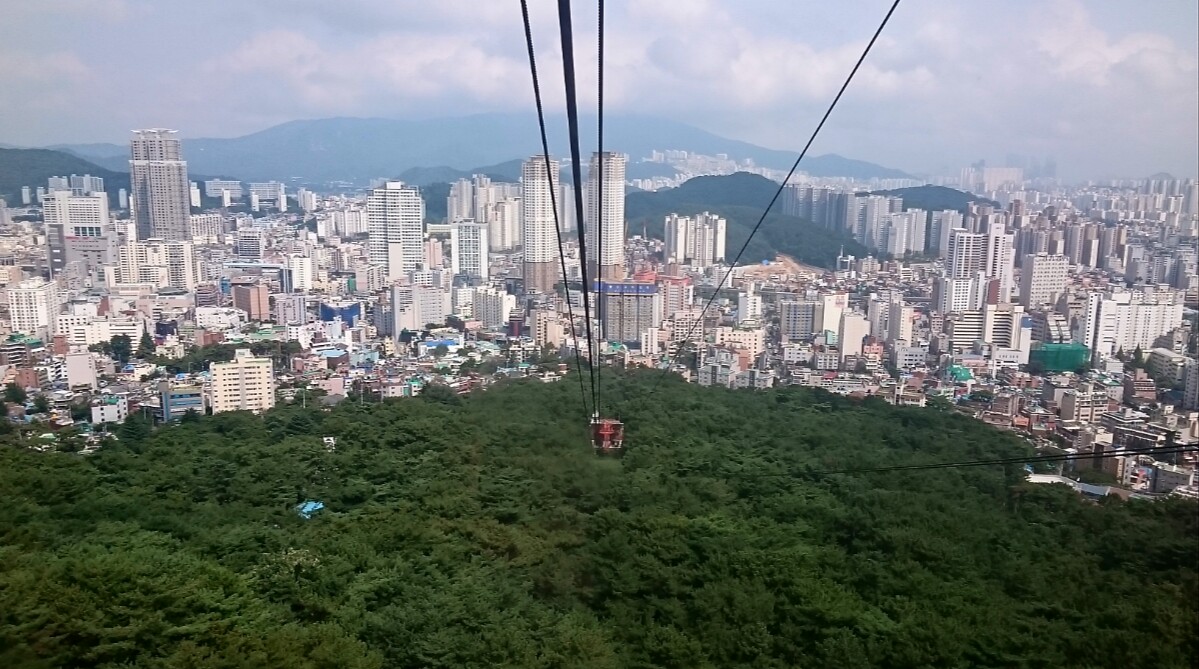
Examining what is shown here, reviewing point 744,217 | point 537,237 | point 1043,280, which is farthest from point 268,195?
point 1043,280

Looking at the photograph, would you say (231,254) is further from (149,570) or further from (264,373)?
(149,570)

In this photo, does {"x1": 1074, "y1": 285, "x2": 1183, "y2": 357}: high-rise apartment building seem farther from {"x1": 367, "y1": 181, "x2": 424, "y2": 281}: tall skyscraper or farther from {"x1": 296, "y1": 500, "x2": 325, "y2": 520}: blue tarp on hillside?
{"x1": 367, "y1": 181, "x2": 424, "y2": 281}: tall skyscraper

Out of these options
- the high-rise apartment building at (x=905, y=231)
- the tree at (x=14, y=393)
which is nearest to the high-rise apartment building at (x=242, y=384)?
the tree at (x=14, y=393)

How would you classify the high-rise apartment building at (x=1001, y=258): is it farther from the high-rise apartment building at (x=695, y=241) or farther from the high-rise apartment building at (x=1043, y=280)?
the high-rise apartment building at (x=695, y=241)

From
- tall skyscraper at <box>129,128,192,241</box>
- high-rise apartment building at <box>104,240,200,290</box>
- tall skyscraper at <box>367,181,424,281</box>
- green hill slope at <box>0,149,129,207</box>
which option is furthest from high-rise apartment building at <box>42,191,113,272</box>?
tall skyscraper at <box>367,181,424,281</box>

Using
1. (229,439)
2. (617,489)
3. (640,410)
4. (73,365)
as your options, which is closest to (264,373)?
(73,365)

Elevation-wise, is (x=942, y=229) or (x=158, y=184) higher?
(x=158, y=184)

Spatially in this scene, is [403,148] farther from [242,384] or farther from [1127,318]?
[1127,318]
